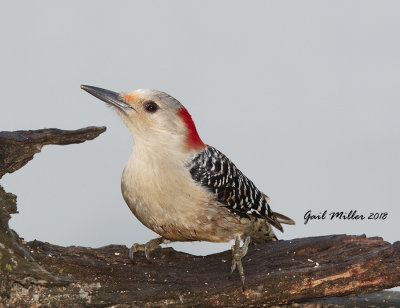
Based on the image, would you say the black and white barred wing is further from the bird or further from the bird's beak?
the bird's beak

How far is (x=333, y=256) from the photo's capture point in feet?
20.0

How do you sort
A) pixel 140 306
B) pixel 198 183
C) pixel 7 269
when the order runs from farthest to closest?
1. pixel 198 183
2. pixel 140 306
3. pixel 7 269

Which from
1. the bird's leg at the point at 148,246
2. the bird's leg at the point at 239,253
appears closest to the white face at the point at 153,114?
the bird's leg at the point at 148,246

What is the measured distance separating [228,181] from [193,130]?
64 cm

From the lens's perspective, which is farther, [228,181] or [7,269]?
[228,181]

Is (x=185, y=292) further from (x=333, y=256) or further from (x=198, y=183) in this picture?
(x=333, y=256)

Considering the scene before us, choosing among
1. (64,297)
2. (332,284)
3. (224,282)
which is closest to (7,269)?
(64,297)

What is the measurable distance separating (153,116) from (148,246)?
4.23 ft

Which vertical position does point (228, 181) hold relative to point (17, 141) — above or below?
below

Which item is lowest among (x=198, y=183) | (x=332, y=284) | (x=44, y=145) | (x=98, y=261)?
(x=332, y=284)

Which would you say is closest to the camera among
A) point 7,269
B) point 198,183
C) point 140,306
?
point 7,269

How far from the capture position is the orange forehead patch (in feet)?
19.4

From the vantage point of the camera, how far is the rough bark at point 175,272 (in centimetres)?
530

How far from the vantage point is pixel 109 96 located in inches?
235
